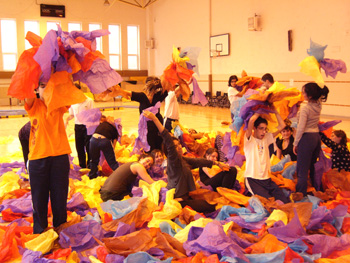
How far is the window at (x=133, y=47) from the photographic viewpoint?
21.8 meters

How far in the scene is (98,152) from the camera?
5.13m

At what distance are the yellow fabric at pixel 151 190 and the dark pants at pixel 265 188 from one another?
0.97 m

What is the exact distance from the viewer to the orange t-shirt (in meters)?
3.02

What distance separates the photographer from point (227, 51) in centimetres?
1617

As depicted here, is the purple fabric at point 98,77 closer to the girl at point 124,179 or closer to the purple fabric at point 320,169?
the girl at point 124,179

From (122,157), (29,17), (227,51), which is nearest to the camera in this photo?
(122,157)

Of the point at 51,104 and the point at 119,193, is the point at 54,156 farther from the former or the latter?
the point at 119,193

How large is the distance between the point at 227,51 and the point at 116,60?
775 centimetres

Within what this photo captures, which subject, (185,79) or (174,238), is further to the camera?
(185,79)

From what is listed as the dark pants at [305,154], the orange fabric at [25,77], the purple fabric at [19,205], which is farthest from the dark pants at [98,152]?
the dark pants at [305,154]

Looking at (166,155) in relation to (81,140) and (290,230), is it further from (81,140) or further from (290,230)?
(81,140)

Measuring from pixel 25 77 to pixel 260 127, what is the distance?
2367 millimetres

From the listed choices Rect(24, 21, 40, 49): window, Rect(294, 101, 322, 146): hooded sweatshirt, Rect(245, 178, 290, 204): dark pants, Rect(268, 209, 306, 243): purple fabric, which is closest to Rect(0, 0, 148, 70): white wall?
Rect(24, 21, 40, 49): window

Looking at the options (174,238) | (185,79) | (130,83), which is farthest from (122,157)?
(130,83)
